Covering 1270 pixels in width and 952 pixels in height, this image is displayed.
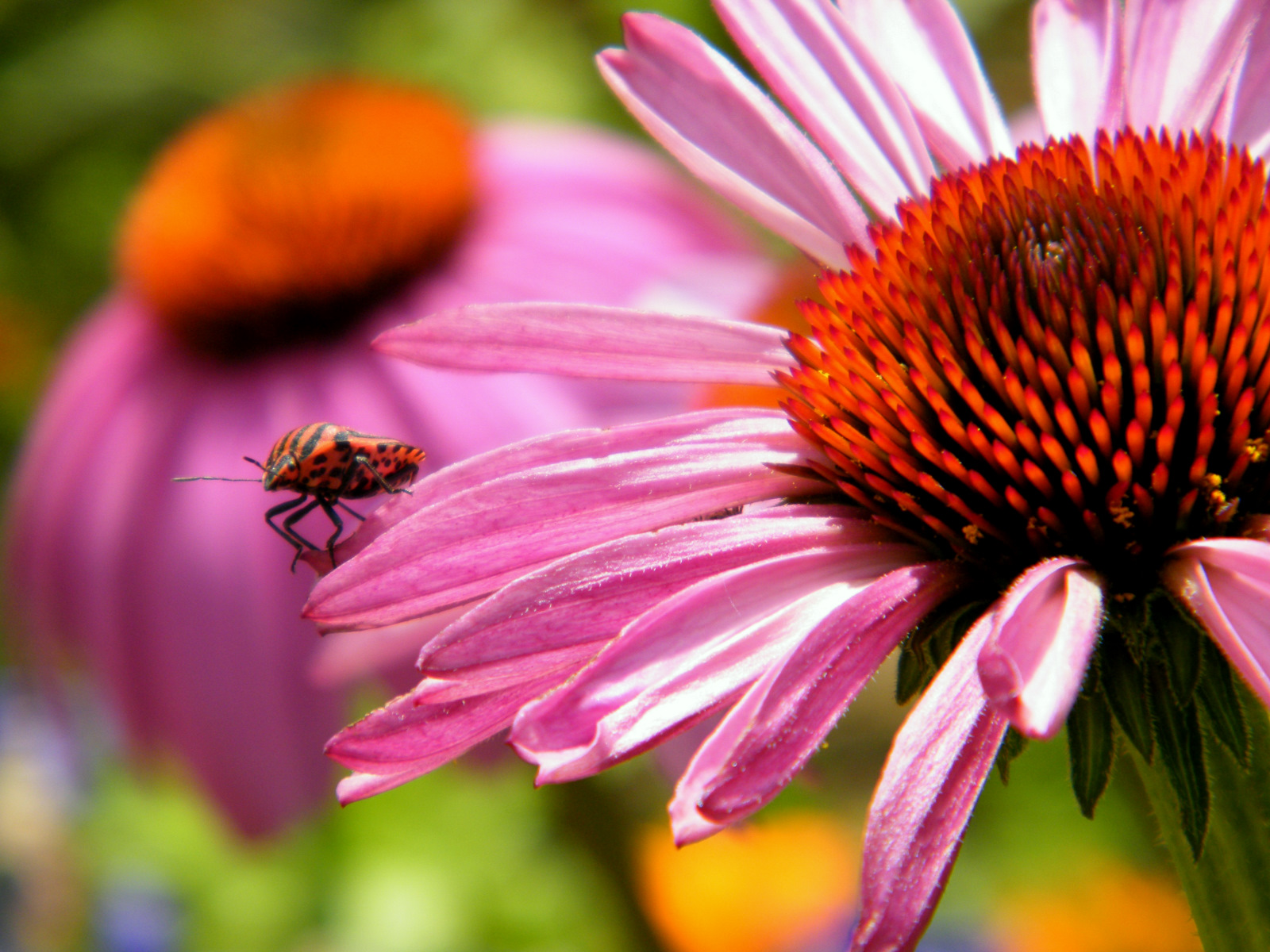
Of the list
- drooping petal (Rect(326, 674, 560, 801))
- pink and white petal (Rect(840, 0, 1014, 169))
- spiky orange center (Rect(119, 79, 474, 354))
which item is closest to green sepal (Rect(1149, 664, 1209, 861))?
drooping petal (Rect(326, 674, 560, 801))

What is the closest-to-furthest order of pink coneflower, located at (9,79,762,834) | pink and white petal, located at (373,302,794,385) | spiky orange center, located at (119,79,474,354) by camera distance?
pink and white petal, located at (373,302,794,385), pink coneflower, located at (9,79,762,834), spiky orange center, located at (119,79,474,354)

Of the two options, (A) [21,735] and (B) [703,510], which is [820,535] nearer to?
(B) [703,510]

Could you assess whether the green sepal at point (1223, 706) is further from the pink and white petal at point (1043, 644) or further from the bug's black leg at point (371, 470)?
the bug's black leg at point (371, 470)

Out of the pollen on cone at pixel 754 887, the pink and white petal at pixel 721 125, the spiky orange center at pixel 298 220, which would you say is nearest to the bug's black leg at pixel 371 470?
the pink and white petal at pixel 721 125

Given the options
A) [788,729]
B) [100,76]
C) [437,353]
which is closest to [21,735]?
[100,76]

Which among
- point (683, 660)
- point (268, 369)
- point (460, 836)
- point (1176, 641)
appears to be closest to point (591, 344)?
point (683, 660)

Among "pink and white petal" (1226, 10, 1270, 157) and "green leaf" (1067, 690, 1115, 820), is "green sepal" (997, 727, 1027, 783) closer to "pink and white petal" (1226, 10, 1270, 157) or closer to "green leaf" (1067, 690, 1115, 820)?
"green leaf" (1067, 690, 1115, 820)
